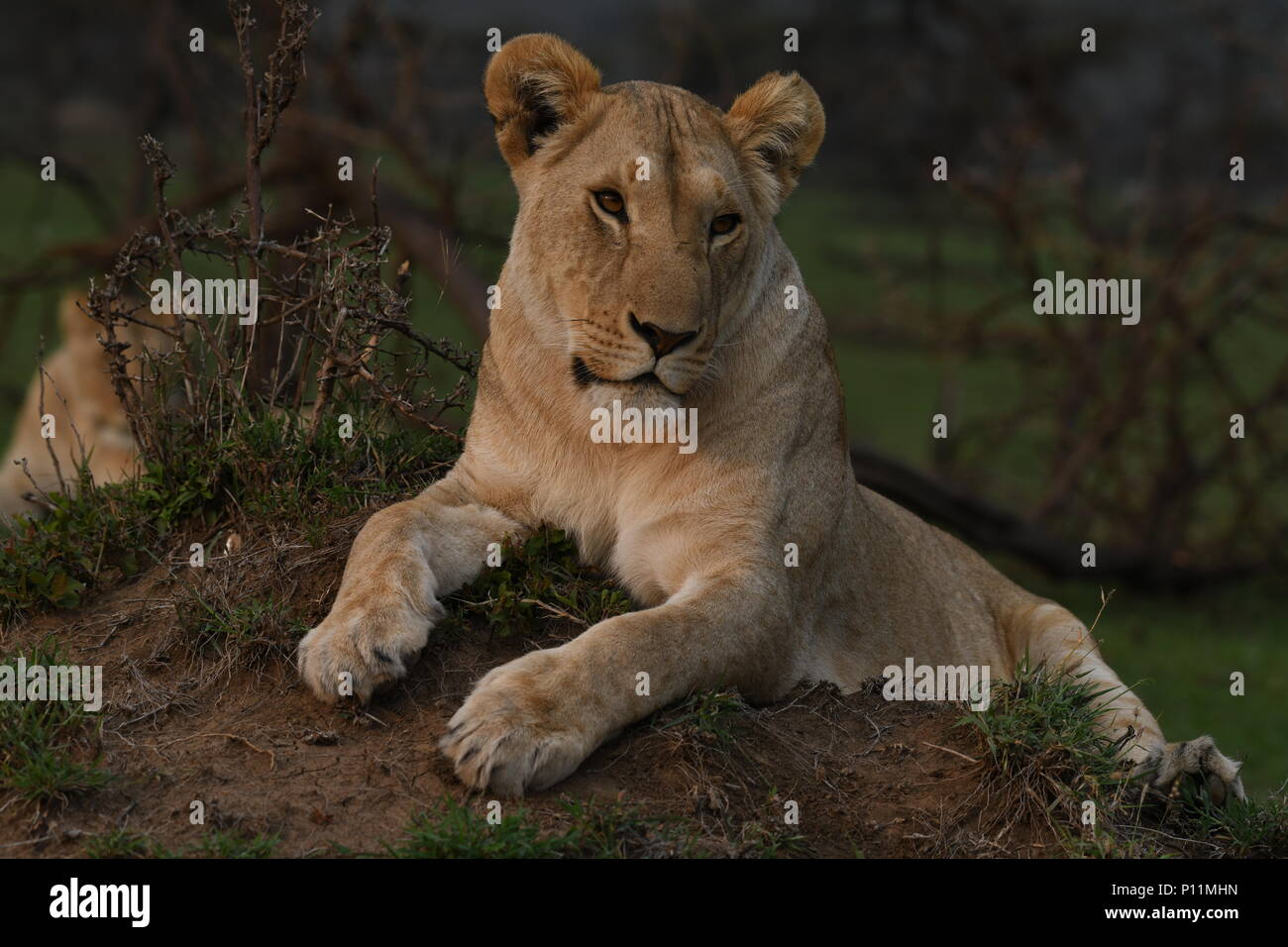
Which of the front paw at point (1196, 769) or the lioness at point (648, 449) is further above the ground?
the lioness at point (648, 449)

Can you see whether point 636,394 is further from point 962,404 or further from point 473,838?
point 962,404

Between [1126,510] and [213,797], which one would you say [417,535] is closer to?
[213,797]

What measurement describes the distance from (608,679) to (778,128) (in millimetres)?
1889

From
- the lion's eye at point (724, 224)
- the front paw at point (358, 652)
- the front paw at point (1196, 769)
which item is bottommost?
the front paw at point (1196, 769)

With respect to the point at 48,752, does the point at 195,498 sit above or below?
above

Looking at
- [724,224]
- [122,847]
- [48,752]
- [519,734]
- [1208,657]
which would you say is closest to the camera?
[122,847]

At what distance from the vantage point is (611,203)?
4438 millimetres

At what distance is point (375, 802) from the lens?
3.77 meters

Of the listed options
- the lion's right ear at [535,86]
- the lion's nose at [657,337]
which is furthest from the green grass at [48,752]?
the lion's right ear at [535,86]

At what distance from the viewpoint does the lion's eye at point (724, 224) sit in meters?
4.50

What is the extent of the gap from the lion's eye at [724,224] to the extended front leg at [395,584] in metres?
1.09

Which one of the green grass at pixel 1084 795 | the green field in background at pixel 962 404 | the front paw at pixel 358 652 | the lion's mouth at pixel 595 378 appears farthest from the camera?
the green field in background at pixel 962 404

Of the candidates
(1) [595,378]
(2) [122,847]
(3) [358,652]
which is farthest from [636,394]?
(2) [122,847]

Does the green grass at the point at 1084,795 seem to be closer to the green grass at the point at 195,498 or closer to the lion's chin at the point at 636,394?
the lion's chin at the point at 636,394
